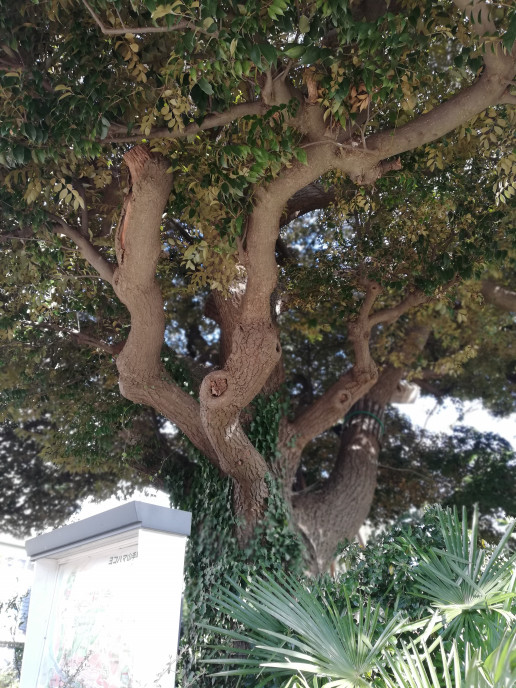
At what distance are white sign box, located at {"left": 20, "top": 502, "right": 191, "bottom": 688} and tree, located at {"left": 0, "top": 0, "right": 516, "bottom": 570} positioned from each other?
2.22m

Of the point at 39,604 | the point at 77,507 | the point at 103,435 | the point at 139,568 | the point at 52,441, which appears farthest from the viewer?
the point at 77,507

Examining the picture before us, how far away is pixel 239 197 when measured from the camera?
5273mm

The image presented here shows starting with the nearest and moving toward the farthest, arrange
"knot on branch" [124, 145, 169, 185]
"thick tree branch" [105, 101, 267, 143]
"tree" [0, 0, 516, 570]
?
"tree" [0, 0, 516, 570], "thick tree branch" [105, 101, 267, 143], "knot on branch" [124, 145, 169, 185]

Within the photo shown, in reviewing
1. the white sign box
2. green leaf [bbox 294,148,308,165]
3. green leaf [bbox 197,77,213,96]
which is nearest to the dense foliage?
the white sign box

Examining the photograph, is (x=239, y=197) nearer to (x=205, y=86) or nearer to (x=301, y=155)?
(x=301, y=155)

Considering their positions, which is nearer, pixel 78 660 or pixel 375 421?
pixel 78 660

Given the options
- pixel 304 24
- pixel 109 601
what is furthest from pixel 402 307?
pixel 109 601

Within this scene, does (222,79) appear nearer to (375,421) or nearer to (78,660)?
(78,660)

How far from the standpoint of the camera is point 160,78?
16.2ft

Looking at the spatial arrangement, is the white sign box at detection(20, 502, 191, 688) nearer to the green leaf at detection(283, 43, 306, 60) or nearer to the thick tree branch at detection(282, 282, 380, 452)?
the green leaf at detection(283, 43, 306, 60)

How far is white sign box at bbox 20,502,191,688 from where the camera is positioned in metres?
3.35

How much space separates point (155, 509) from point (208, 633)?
333cm

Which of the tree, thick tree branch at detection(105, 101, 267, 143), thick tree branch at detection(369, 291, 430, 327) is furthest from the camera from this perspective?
thick tree branch at detection(369, 291, 430, 327)

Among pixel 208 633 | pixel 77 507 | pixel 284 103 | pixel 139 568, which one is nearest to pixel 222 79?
pixel 284 103
